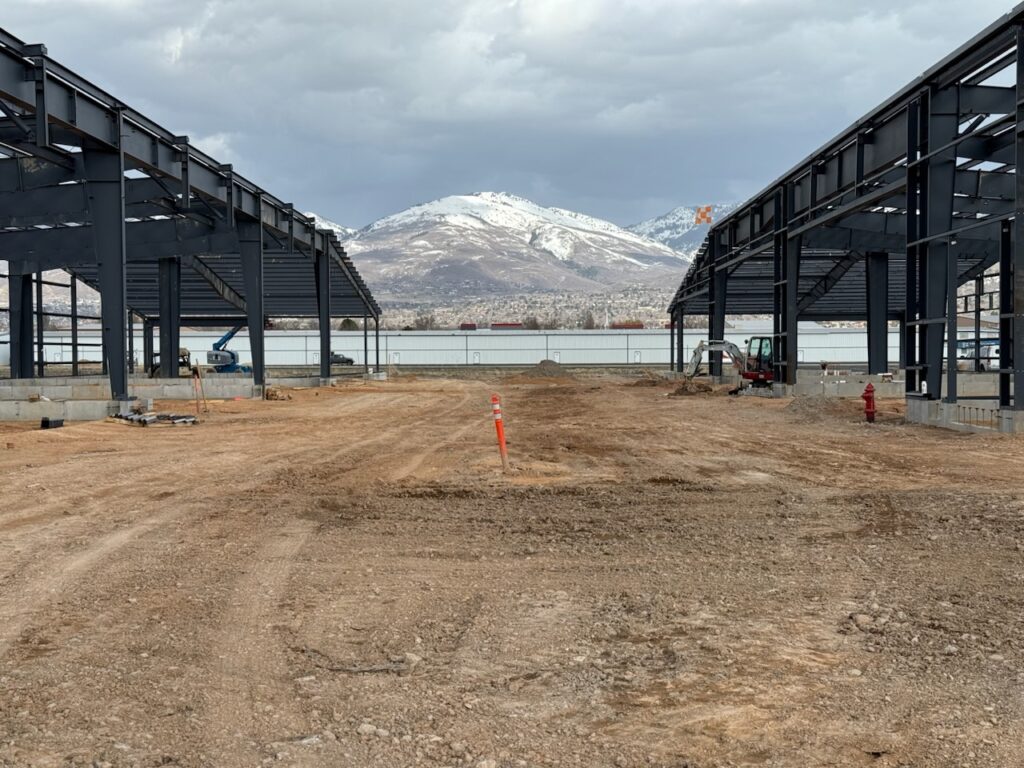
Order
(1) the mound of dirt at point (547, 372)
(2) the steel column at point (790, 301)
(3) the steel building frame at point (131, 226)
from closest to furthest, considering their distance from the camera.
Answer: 1. (3) the steel building frame at point (131, 226)
2. (2) the steel column at point (790, 301)
3. (1) the mound of dirt at point (547, 372)

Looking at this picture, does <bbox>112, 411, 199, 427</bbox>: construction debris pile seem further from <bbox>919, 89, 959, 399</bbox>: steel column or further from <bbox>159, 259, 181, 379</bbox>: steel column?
<bbox>159, 259, 181, 379</bbox>: steel column

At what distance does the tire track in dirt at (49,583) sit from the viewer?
6.14 m

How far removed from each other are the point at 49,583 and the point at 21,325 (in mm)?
38365

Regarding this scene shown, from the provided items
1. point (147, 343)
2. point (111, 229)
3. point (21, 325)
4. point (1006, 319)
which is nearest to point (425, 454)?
point (1006, 319)

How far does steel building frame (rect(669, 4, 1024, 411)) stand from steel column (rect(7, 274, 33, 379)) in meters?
32.1

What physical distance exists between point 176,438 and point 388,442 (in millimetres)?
4722

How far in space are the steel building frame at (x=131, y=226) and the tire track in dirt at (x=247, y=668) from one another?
1663 centimetres

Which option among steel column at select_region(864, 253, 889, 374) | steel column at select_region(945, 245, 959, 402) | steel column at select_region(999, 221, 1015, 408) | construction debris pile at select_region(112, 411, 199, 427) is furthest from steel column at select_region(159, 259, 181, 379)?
steel column at select_region(999, 221, 1015, 408)

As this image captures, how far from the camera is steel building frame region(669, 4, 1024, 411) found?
19.6m

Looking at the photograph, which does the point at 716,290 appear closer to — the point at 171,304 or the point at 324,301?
the point at 324,301

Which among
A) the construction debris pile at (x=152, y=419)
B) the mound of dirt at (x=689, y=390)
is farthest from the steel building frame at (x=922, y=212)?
the construction debris pile at (x=152, y=419)

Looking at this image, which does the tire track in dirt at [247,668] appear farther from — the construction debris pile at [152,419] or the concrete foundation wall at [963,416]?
the construction debris pile at [152,419]

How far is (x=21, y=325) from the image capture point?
4069 centimetres

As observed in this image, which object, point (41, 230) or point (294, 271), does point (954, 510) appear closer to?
point (41, 230)
